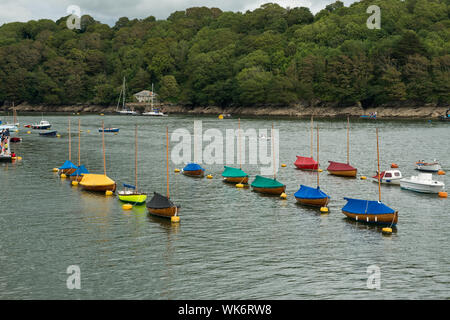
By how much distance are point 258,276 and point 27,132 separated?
120 meters

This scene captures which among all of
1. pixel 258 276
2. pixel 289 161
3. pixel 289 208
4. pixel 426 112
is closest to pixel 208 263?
pixel 258 276

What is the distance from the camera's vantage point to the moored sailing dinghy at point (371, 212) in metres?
43.1

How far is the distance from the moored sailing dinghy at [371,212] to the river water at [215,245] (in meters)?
0.85

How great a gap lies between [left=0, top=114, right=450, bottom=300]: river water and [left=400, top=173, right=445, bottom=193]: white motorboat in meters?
1.47

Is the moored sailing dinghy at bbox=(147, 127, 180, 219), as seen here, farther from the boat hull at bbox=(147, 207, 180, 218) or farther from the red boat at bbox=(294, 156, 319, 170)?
the red boat at bbox=(294, 156, 319, 170)

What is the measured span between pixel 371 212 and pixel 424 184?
1676cm

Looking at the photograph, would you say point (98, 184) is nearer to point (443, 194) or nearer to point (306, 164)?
point (306, 164)

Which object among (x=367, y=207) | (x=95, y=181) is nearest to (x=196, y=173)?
(x=95, y=181)

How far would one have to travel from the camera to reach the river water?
99.5 ft

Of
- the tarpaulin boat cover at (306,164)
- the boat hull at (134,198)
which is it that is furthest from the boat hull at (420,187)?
the boat hull at (134,198)

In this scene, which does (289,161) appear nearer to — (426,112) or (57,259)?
(57,259)

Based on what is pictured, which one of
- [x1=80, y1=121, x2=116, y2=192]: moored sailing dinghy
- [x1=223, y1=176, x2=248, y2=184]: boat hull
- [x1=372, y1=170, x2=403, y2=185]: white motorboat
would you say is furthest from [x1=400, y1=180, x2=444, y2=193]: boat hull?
[x1=80, y1=121, x2=116, y2=192]: moored sailing dinghy

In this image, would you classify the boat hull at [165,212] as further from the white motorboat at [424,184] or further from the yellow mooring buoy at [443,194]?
the yellow mooring buoy at [443,194]

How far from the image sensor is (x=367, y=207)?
4438cm
